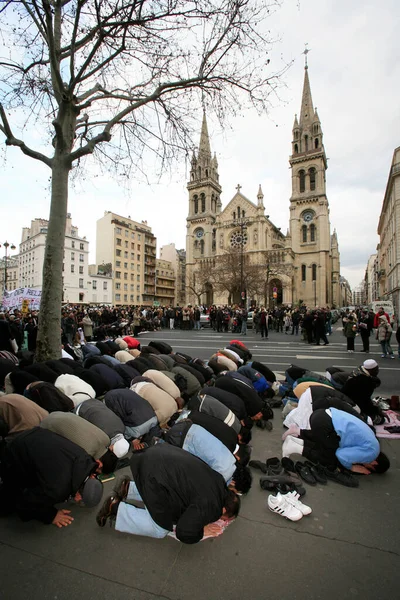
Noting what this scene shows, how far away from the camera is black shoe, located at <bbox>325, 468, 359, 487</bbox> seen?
11.2ft

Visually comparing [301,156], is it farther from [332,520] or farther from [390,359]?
[332,520]

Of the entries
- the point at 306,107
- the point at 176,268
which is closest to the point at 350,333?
the point at 306,107

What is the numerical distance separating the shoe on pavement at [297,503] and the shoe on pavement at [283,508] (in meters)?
0.03

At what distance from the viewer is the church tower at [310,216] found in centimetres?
5544

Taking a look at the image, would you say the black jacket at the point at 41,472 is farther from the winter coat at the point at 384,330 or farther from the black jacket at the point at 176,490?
the winter coat at the point at 384,330

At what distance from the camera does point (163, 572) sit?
2.25 meters

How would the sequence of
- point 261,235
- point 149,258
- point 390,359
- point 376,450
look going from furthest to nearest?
point 149,258 → point 261,235 → point 390,359 → point 376,450

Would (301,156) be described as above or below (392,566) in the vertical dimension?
above

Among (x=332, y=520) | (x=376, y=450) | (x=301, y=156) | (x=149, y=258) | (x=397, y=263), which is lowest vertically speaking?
(x=332, y=520)

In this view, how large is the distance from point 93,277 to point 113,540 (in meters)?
62.3

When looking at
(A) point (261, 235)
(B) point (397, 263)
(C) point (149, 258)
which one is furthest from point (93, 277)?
(B) point (397, 263)

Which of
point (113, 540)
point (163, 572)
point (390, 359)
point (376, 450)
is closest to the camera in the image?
point (163, 572)

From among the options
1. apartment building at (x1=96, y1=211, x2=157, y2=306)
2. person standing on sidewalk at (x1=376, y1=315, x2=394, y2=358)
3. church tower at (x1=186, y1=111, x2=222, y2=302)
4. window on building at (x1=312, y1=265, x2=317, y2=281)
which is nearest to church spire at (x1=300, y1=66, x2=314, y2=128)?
church tower at (x1=186, y1=111, x2=222, y2=302)

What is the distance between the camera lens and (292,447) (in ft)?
13.0
